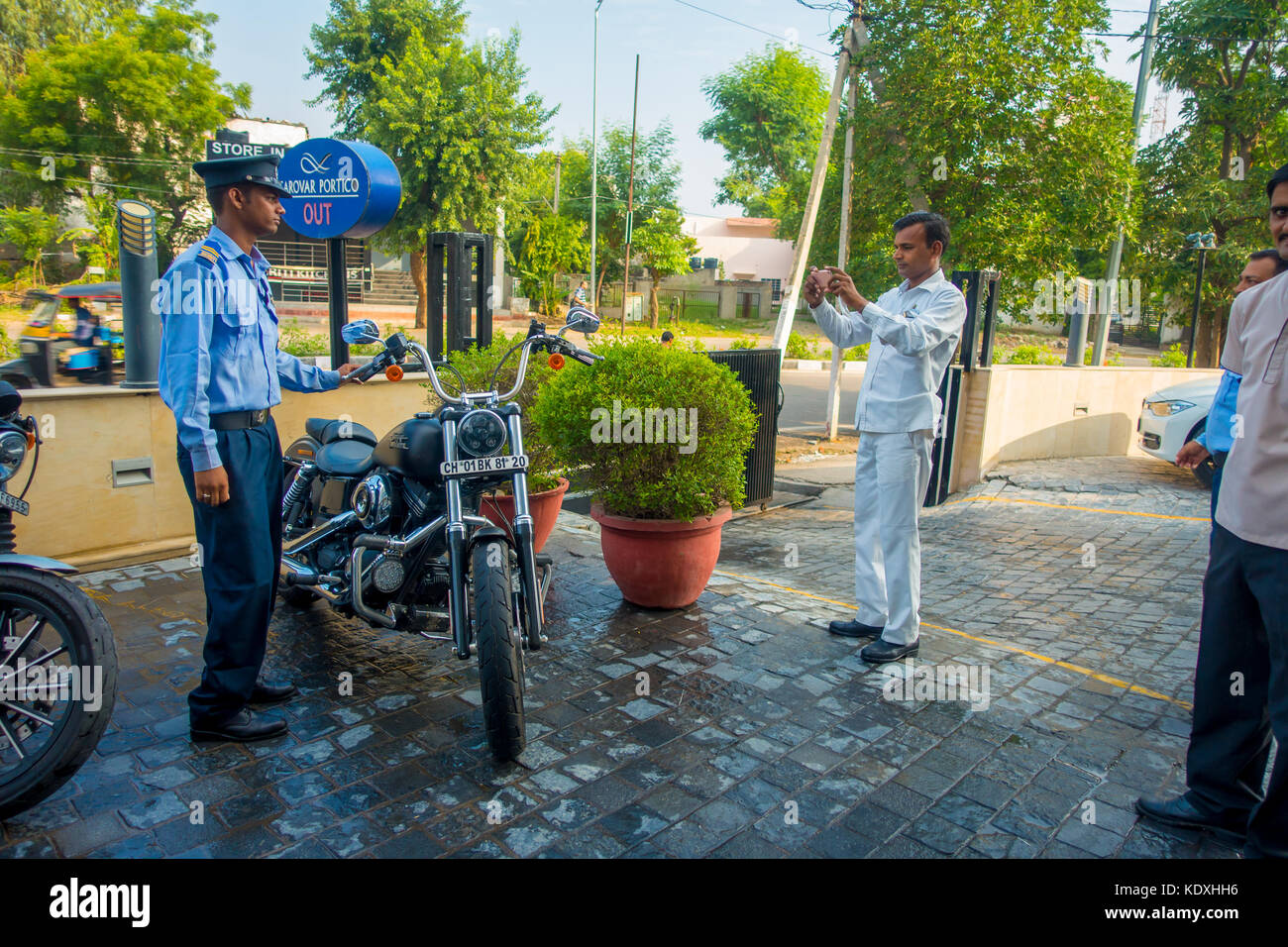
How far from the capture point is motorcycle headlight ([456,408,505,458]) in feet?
10.8

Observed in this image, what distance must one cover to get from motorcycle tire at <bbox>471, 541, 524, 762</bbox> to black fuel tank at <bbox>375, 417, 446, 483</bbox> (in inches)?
26.1

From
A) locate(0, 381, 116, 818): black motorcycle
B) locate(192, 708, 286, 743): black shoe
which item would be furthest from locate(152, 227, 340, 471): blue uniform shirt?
locate(192, 708, 286, 743): black shoe

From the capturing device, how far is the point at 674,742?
10.7 ft

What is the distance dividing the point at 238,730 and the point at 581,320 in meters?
2.14

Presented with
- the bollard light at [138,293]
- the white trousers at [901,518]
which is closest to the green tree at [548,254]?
the bollard light at [138,293]

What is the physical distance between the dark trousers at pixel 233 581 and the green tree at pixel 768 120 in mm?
47306

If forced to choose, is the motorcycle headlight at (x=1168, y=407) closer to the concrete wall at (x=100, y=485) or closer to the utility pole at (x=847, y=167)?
the utility pole at (x=847, y=167)

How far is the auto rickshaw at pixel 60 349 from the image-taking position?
7.73 m

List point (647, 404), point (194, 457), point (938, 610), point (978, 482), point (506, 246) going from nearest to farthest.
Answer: point (194, 457)
point (647, 404)
point (938, 610)
point (978, 482)
point (506, 246)

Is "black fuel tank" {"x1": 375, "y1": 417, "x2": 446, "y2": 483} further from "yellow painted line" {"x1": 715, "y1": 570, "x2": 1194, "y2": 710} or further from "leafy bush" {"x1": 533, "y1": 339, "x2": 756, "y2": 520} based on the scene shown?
"yellow painted line" {"x1": 715, "y1": 570, "x2": 1194, "y2": 710}
